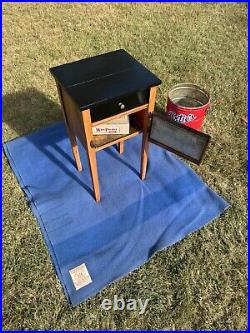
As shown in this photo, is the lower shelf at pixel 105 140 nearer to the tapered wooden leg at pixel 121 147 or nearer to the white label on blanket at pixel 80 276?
the tapered wooden leg at pixel 121 147

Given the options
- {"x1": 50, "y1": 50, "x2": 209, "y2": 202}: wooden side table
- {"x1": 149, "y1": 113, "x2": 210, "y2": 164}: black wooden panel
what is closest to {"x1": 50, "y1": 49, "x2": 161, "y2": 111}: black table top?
{"x1": 50, "y1": 50, "x2": 209, "y2": 202}: wooden side table

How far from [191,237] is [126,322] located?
1016 mm

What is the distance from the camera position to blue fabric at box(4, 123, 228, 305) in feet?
9.25

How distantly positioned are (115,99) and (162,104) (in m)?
2.31

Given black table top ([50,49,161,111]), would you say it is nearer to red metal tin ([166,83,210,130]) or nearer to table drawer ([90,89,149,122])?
table drawer ([90,89,149,122])

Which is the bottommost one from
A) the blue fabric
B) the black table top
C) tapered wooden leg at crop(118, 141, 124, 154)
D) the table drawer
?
the blue fabric

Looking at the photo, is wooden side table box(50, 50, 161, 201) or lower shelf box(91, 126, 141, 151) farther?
lower shelf box(91, 126, 141, 151)

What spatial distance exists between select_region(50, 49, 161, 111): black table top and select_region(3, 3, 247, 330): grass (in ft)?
4.97

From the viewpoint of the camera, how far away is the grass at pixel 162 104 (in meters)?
2.57

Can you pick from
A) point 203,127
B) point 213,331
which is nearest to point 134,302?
point 213,331

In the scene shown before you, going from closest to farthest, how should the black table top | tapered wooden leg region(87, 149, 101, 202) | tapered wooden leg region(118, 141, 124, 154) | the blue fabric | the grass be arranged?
1. the black table top
2. the grass
3. tapered wooden leg region(87, 149, 101, 202)
4. the blue fabric
5. tapered wooden leg region(118, 141, 124, 154)

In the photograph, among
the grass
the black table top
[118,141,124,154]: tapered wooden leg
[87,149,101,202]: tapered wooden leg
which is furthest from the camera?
[118,141,124,154]: tapered wooden leg

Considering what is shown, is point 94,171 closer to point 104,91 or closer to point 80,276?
point 104,91

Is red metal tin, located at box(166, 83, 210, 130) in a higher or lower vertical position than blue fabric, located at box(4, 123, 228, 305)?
higher
